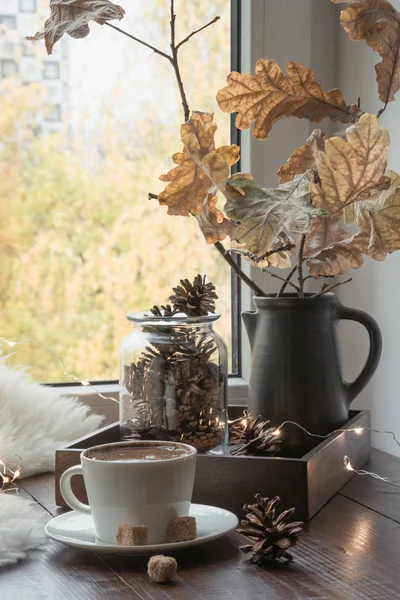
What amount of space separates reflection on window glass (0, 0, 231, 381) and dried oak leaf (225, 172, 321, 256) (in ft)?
1.68

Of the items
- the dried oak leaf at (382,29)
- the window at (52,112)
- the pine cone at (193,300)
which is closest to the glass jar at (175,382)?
the pine cone at (193,300)

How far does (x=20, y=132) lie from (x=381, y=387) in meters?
0.69

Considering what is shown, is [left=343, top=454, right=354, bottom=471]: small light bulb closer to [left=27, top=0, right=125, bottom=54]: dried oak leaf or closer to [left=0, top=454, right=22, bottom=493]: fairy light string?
[left=0, top=454, right=22, bottom=493]: fairy light string

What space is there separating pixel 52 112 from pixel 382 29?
0.57 m

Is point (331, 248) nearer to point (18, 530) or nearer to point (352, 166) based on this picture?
point (352, 166)

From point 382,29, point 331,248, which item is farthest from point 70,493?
point 382,29

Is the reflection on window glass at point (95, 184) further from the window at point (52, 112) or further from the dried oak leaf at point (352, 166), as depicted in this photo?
the dried oak leaf at point (352, 166)

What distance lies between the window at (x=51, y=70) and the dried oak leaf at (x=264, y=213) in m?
0.56

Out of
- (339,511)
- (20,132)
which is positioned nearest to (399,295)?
(339,511)

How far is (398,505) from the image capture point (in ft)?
3.14

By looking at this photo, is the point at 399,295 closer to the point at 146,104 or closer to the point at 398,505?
the point at 398,505

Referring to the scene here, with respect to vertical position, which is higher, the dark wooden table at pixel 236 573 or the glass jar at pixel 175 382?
the glass jar at pixel 175 382

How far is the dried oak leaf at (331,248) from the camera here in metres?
0.99

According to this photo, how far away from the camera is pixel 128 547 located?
29.5 inches
